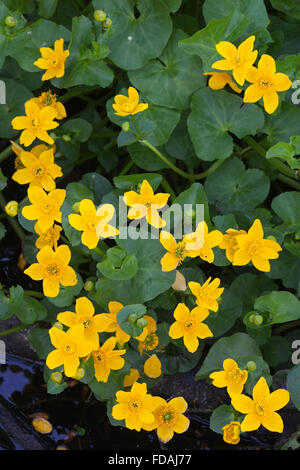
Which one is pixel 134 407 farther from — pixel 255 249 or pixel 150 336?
pixel 255 249

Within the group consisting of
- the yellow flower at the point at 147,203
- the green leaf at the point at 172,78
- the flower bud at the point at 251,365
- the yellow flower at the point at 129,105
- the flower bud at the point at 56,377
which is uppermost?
the yellow flower at the point at 129,105

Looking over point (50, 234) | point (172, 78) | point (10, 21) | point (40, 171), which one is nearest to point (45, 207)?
point (50, 234)

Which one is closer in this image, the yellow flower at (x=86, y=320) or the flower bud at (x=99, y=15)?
the yellow flower at (x=86, y=320)

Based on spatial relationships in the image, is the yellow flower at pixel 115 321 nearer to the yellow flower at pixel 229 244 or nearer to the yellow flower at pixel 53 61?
the yellow flower at pixel 229 244

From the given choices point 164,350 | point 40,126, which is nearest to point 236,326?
point 164,350

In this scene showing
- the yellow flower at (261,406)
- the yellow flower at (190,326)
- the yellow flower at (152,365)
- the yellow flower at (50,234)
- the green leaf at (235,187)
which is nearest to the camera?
the yellow flower at (261,406)

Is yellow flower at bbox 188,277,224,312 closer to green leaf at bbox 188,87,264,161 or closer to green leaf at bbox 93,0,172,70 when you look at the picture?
green leaf at bbox 188,87,264,161

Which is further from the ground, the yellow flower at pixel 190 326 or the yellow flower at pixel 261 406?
the yellow flower at pixel 190 326

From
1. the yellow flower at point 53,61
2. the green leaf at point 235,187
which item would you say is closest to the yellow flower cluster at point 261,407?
the green leaf at point 235,187
